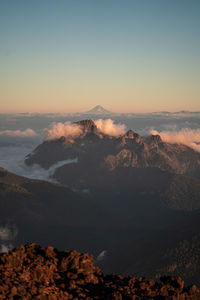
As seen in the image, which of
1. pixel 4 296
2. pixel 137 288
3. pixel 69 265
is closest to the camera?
pixel 4 296

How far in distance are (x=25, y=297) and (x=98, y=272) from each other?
55.3ft

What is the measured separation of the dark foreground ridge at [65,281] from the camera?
3700cm

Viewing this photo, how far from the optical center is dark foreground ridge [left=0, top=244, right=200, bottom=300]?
121ft

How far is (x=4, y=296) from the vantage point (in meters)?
34.1

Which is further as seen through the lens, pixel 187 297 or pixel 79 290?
pixel 187 297

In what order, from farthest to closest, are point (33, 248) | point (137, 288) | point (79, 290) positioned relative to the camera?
1. point (33, 248)
2. point (137, 288)
3. point (79, 290)

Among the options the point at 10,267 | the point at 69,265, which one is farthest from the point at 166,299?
the point at 10,267

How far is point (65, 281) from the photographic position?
4300cm

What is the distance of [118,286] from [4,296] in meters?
17.2

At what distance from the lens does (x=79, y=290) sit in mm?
40906

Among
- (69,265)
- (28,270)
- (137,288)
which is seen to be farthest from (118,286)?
(28,270)

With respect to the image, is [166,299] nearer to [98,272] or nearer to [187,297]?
[187,297]

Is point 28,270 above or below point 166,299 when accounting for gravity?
above

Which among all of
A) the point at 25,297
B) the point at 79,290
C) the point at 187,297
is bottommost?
the point at 187,297
